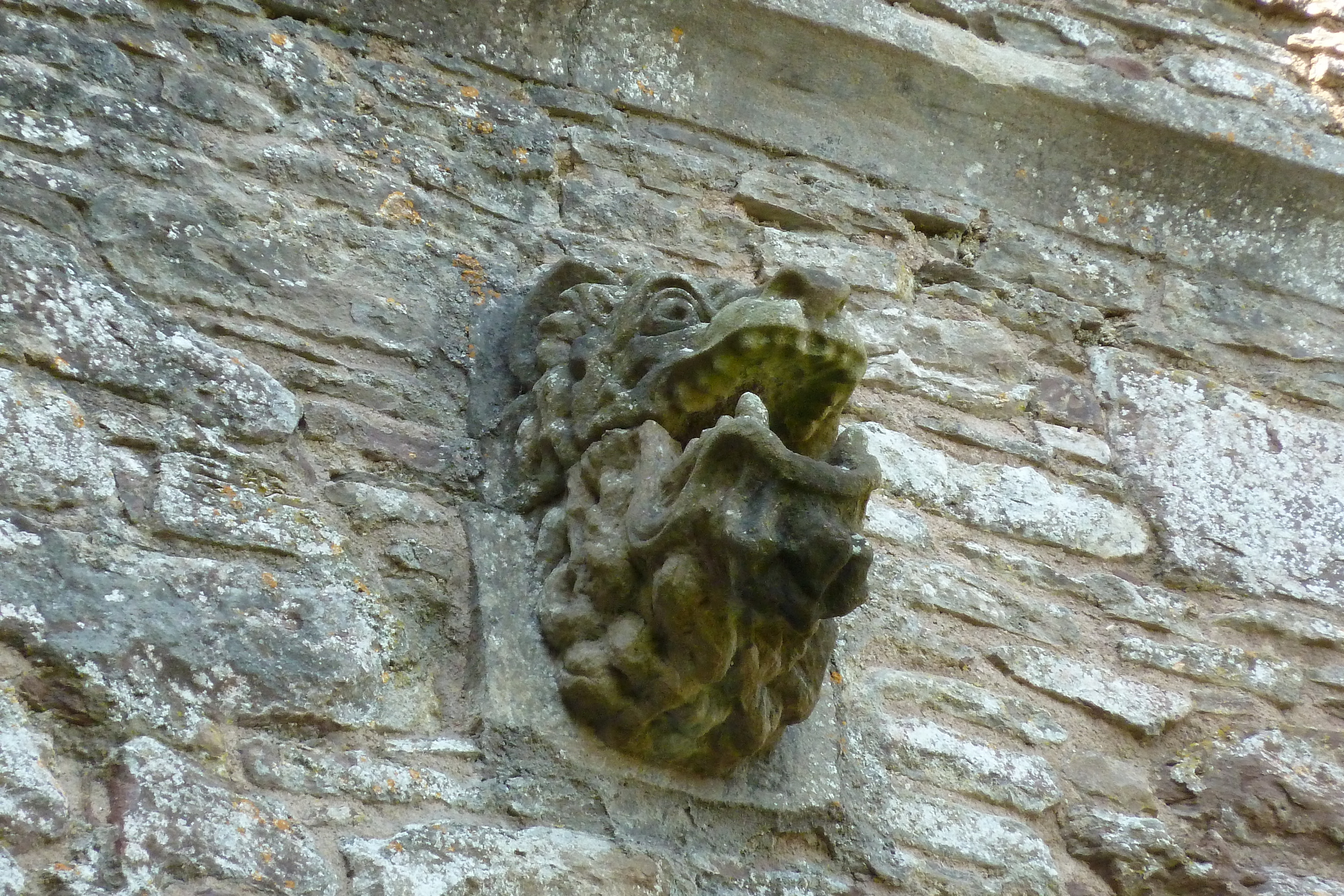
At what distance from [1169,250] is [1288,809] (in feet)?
3.95

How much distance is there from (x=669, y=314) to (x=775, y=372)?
197 millimetres

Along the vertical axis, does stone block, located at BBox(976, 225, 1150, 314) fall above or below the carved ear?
above

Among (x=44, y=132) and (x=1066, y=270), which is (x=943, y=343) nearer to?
(x=1066, y=270)

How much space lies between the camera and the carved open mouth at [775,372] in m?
1.73

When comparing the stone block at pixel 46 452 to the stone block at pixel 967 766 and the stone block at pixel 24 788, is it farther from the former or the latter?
the stone block at pixel 967 766

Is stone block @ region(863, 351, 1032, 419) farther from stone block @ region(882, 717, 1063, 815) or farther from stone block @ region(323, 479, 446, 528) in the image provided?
stone block @ region(323, 479, 446, 528)

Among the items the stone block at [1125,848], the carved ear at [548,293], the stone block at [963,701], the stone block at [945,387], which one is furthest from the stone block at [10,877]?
the stone block at [945,387]

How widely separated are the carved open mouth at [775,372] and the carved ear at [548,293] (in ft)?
1.22

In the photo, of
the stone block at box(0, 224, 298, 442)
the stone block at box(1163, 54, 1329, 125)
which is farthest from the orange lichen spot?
the stone block at box(1163, 54, 1329, 125)

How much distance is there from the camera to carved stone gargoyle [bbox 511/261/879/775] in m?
1.56

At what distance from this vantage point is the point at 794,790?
182cm

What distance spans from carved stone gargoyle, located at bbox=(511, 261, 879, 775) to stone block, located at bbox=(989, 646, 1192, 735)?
18.7 inches

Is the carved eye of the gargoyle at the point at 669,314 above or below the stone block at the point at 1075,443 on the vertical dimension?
below

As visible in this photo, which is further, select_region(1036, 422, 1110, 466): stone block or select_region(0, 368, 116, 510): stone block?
select_region(1036, 422, 1110, 466): stone block
